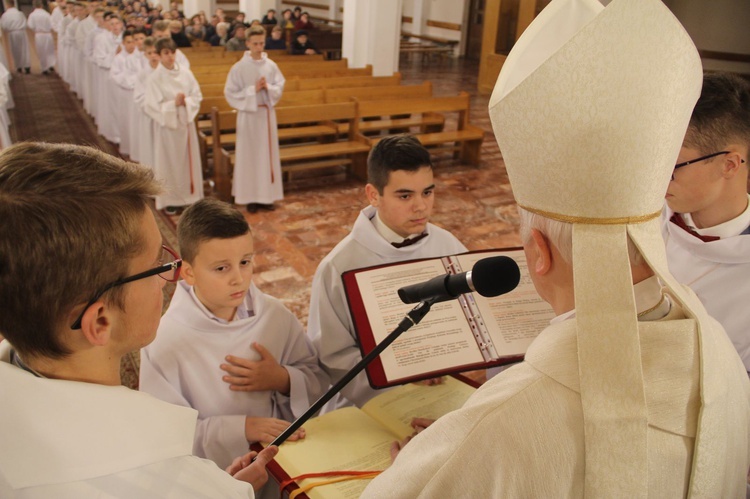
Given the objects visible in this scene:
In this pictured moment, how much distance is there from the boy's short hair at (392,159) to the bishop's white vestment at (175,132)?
429 cm

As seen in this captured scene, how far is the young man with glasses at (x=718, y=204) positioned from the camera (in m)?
2.06

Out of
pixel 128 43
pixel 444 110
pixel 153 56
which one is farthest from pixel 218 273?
pixel 128 43

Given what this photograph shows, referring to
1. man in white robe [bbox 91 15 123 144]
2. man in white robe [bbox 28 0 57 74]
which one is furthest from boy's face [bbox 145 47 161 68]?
man in white robe [bbox 28 0 57 74]

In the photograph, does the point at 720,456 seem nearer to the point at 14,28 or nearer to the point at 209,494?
the point at 209,494

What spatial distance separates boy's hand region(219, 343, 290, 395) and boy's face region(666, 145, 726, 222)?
1.48 metres

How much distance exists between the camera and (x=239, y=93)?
6.67 metres

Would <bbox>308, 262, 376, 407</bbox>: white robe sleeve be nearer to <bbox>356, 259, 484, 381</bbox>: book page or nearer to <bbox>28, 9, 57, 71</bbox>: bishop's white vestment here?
<bbox>356, 259, 484, 381</bbox>: book page

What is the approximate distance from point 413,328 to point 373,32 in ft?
30.5

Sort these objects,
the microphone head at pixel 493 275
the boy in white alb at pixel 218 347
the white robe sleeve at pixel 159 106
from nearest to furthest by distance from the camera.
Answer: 1. the microphone head at pixel 493 275
2. the boy in white alb at pixel 218 347
3. the white robe sleeve at pixel 159 106

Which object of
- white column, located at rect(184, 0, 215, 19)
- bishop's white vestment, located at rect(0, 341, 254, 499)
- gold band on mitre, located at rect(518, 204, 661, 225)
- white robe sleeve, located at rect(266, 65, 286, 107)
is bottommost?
white robe sleeve, located at rect(266, 65, 286, 107)

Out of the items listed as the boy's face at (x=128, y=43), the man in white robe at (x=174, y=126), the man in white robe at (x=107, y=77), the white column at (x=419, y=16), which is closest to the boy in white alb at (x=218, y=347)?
the man in white robe at (x=174, y=126)

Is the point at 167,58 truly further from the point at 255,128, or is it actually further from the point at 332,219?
the point at 332,219

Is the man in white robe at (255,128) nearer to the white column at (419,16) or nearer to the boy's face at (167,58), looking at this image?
the boy's face at (167,58)

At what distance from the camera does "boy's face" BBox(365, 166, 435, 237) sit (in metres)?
2.65
